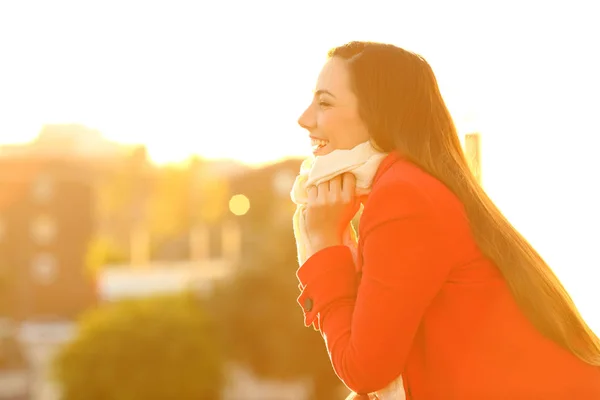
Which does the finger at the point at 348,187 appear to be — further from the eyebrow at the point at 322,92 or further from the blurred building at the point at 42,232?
the blurred building at the point at 42,232

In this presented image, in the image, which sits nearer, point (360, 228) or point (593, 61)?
point (360, 228)

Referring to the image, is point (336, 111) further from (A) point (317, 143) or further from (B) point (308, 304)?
(B) point (308, 304)

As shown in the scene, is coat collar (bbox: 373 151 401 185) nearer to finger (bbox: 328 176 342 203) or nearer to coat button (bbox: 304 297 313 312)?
finger (bbox: 328 176 342 203)

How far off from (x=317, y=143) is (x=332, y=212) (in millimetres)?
130

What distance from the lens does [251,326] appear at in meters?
25.8

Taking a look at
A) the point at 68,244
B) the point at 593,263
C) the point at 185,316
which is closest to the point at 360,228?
the point at 593,263

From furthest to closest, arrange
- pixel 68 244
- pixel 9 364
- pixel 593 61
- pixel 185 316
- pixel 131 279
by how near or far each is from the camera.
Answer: pixel 131 279
pixel 68 244
pixel 9 364
pixel 185 316
pixel 593 61

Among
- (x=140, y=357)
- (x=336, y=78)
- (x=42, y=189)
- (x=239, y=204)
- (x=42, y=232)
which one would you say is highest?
(x=336, y=78)

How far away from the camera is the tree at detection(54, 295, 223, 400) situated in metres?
23.7

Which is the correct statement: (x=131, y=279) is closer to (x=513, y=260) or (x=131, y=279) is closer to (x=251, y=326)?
(x=251, y=326)

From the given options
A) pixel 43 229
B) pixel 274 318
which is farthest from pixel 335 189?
pixel 43 229

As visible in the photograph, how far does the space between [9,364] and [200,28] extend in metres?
13.3

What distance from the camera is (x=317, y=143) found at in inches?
58.2

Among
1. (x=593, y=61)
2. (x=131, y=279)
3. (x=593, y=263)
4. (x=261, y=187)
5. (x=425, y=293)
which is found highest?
(x=593, y=61)
